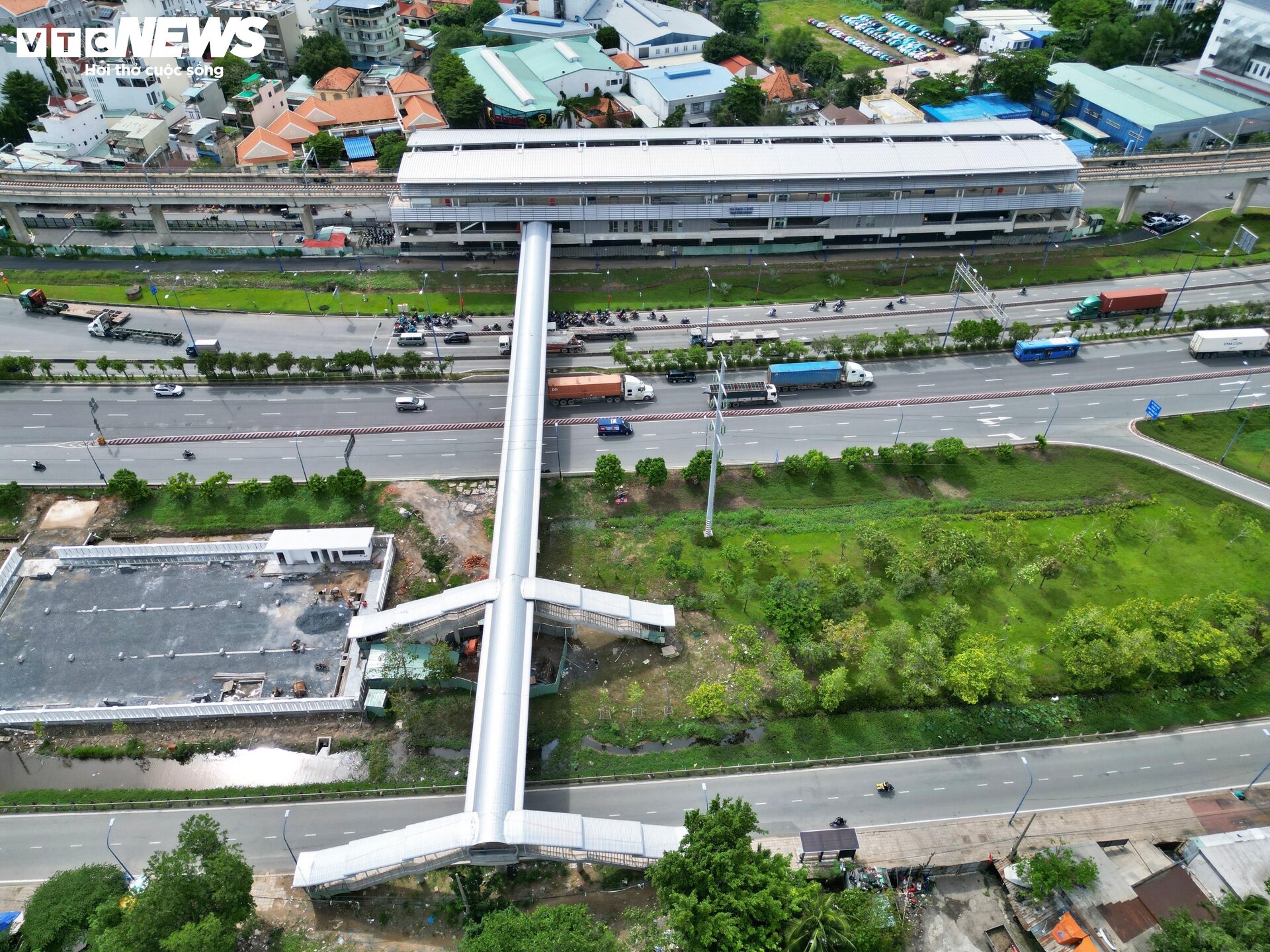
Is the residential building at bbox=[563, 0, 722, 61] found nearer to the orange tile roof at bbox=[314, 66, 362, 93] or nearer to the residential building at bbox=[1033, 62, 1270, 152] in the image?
the orange tile roof at bbox=[314, 66, 362, 93]

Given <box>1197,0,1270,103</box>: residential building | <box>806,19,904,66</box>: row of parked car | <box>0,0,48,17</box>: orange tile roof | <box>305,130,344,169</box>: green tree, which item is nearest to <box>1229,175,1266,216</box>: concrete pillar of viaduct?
<box>1197,0,1270,103</box>: residential building

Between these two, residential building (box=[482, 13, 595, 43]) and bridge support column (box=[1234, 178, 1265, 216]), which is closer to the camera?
bridge support column (box=[1234, 178, 1265, 216])

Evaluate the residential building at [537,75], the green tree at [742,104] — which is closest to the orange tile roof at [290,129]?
the residential building at [537,75]

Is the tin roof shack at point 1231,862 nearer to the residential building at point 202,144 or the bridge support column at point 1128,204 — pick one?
the bridge support column at point 1128,204

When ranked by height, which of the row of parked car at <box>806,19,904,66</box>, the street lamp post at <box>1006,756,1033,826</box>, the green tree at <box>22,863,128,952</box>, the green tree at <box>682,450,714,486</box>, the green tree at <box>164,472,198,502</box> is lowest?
the green tree at <box>22,863,128,952</box>

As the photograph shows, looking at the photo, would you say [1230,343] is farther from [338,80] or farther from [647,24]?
[338,80]

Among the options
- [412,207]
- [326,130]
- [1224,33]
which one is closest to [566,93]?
[326,130]
